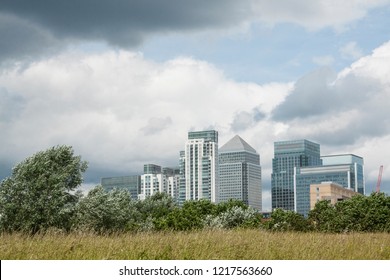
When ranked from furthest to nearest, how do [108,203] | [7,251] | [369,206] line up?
[369,206] < [108,203] < [7,251]

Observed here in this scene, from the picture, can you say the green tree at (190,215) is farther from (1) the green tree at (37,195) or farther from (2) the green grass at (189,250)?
(2) the green grass at (189,250)

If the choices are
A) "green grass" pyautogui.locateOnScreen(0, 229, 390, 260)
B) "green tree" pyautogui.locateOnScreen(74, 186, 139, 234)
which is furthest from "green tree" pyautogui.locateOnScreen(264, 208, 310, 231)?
"green grass" pyautogui.locateOnScreen(0, 229, 390, 260)

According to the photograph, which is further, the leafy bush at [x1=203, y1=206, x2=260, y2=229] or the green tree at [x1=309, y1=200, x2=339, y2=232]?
the green tree at [x1=309, y1=200, x2=339, y2=232]

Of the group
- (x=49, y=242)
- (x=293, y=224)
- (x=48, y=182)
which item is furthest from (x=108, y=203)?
(x=49, y=242)

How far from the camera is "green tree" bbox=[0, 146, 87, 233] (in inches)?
1422

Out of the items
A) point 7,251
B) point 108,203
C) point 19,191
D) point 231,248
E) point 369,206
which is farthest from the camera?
point 369,206

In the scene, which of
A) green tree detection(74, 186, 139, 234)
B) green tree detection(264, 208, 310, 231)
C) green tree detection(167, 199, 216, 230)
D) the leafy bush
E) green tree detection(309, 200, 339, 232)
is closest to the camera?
green tree detection(74, 186, 139, 234)

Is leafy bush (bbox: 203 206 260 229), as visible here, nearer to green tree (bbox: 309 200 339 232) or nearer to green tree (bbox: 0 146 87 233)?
green tree (bbox: 309 200 339 232)

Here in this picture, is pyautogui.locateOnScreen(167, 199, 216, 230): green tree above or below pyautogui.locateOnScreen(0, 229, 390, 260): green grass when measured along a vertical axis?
above

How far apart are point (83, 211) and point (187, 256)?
2453 centimetres

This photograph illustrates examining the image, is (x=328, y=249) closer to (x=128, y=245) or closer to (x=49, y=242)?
(x=128, y=245)

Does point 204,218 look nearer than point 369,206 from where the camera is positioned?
No

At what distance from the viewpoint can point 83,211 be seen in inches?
1527

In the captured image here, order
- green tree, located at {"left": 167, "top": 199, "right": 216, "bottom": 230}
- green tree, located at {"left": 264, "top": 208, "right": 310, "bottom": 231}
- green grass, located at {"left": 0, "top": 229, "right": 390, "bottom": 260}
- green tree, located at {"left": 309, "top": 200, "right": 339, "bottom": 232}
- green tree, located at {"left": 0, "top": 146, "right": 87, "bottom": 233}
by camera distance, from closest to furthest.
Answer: green grass, located at {"left": 0, "top": 229, "right": 390, "bottom": 260}
green tree, located at {"left": 0, "top": 146, "right": 87, "bottom": 233}
green tree, located at {"left": 264, "top": 208, "right": 310, "bottom": 231}
green tree, located at {"left": 309, "top": 200, "right": 339, "bottom": 232}
green tree, located at {"left": 167, "top": 199, "right": 216, "bottom": 230}
